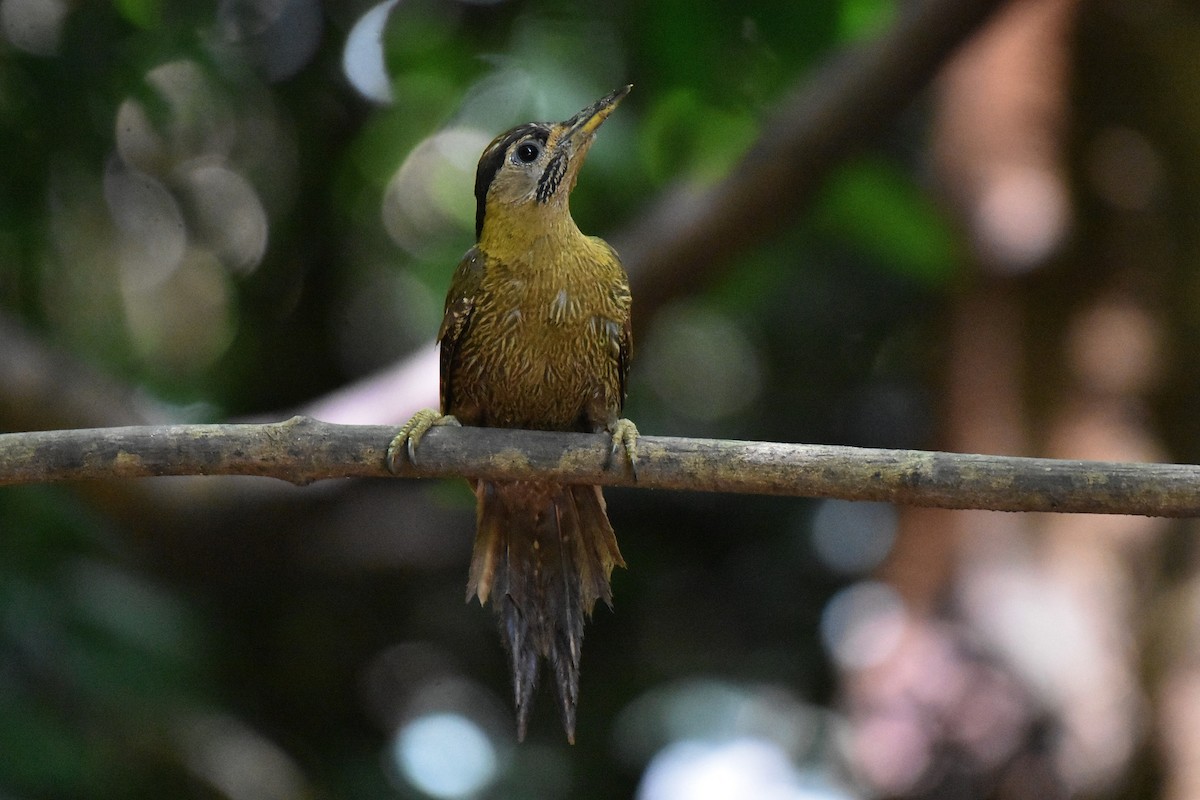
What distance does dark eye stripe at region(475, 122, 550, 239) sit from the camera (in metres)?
3.18

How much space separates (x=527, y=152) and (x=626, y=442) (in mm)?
871

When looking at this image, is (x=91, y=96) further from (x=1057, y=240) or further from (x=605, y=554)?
(x=1057, y=240)

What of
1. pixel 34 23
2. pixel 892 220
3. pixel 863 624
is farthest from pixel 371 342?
pixel 863 624

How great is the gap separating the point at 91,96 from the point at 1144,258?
4.39 m

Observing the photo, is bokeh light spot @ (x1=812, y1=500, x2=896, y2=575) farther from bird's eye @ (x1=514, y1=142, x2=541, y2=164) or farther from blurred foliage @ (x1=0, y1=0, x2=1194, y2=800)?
bird's eye @ (x1=514, y1=142, x2=541, y2=164)

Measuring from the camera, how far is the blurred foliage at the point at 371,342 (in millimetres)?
4656

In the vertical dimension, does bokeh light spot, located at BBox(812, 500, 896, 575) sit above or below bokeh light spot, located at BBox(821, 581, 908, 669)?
above

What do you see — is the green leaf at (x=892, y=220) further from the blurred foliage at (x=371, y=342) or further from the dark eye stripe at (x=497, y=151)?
the dark eye stripe at (x=497, y=151)

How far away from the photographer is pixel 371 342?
693 cm

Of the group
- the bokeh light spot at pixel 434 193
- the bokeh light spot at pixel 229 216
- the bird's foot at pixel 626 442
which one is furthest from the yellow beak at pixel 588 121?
the bokeh light spot at pixel 229 216

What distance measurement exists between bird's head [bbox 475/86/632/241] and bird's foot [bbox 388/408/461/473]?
0.60m

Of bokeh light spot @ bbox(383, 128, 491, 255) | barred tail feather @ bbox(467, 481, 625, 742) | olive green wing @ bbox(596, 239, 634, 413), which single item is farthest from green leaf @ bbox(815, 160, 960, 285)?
barred tail feather @ bbox(467, 481, 625, 742)

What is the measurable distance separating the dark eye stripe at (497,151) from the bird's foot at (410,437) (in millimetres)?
639

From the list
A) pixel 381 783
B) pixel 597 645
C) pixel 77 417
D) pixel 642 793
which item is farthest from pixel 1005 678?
pixel 77 417
